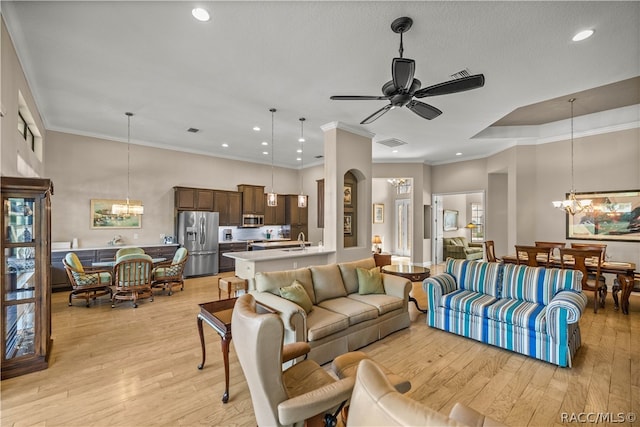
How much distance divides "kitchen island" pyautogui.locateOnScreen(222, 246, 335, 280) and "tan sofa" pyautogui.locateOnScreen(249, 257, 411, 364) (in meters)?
1.00

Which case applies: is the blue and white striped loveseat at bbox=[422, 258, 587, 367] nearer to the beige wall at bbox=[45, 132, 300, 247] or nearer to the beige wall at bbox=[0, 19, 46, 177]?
the beige wall at bbox=[0, 19, 46, 177]

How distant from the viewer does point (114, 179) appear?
668cm

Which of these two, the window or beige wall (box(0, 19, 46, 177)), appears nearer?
beige wall (box(0, 19, 46, 177))

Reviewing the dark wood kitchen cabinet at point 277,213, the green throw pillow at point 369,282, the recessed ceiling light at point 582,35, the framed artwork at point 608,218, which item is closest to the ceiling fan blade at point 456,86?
the recessed ceiling light at point 582,35

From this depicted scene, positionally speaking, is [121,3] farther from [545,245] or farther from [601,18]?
[545,245]

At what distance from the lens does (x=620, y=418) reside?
7.16ft

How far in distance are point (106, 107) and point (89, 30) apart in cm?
244

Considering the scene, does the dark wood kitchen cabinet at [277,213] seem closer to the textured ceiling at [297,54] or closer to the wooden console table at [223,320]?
the textured ceiling at [297,54]

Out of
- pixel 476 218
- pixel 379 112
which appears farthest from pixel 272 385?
pixel 476 218

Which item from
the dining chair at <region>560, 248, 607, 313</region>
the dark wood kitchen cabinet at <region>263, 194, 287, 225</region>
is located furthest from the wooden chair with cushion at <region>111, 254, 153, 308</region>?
the dining chair at <region>560, 248, 607, 313</region>

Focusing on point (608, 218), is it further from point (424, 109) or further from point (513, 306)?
point (424, 109)

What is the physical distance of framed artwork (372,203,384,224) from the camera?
1138 cm

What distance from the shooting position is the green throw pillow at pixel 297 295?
3072 millimetres

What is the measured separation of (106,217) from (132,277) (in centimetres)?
262
